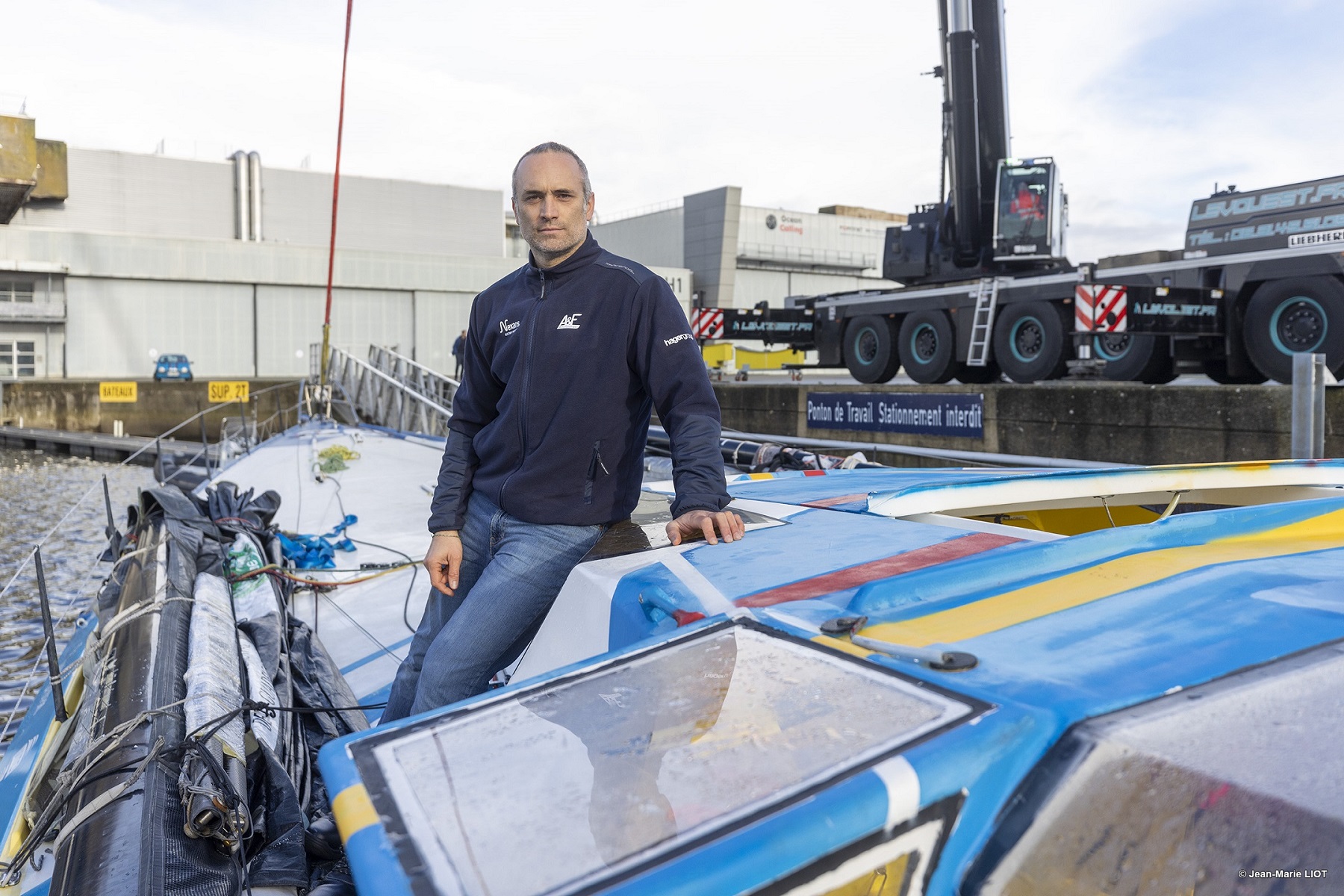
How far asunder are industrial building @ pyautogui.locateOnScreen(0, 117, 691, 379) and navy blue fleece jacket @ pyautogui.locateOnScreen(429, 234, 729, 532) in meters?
32.5

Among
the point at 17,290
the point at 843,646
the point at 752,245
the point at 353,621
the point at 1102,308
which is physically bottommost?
the point at 353,621

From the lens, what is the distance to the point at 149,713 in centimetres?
249

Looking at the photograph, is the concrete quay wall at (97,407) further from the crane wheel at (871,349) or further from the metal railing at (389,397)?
the crane wheel at (871,349)

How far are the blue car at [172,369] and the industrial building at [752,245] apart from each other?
55.8 feet

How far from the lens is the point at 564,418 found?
83.9 inches

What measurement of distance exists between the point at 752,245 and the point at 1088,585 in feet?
142

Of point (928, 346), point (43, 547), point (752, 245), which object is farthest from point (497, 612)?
point (752, 245)

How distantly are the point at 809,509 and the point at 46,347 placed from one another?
3380 centimetres

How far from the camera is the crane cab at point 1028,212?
1118cm

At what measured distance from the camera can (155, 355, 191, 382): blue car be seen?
28672 millimetres

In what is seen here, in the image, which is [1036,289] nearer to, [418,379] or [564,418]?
[418,379]

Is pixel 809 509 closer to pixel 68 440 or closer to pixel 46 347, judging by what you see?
pixel 68 440

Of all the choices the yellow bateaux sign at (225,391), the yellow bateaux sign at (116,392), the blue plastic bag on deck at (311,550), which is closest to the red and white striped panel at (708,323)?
the blue plastic bag on deck at (311,550)

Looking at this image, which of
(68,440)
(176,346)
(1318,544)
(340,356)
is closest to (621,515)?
(1318,544)
